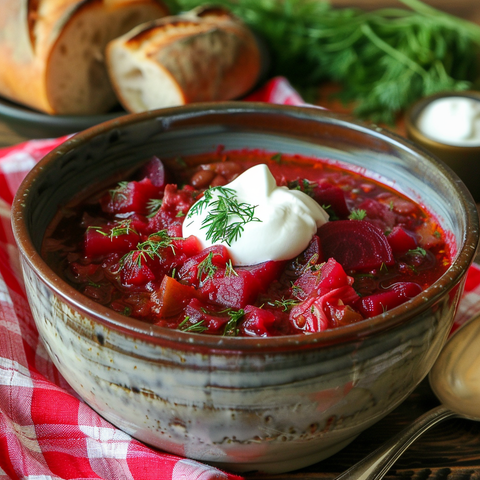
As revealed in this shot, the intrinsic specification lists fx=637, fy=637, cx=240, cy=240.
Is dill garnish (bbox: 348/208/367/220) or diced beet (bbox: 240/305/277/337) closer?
diced beet (bbox: 240/305/277/337)

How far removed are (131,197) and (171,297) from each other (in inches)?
24.8

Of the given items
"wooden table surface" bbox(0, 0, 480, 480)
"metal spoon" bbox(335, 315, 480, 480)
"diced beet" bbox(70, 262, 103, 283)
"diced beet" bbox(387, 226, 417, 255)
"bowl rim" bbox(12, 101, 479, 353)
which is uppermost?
"bowl rim" bbox(12, 101, 479, 353)

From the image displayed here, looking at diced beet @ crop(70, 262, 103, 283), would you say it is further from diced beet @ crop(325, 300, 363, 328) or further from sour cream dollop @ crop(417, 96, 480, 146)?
sour cream dollop @ crop(417, 96, 480, 146)

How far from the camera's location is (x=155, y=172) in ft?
8.27

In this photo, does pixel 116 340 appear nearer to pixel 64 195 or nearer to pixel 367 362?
pixel 367 362

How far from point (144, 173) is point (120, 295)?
73 centimetres

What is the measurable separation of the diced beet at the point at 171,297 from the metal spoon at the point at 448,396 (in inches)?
25.7

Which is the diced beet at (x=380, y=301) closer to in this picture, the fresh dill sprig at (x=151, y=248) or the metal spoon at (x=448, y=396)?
the metal spoon at (x=448, y=396)

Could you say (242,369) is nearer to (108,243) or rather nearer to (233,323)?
(233,323)

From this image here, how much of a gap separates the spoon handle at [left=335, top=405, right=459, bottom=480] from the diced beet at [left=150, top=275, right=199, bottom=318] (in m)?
0.65

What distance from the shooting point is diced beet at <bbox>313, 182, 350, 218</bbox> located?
2.34m

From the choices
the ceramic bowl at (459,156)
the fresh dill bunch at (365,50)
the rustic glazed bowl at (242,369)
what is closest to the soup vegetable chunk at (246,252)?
the rustic glazed bowl at (242,369)

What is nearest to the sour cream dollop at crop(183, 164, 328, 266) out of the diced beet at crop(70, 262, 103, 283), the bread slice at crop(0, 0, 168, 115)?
the diced beet at crop(70, 262, 103, 283)

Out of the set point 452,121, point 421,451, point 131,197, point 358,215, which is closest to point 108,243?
point 131,197
